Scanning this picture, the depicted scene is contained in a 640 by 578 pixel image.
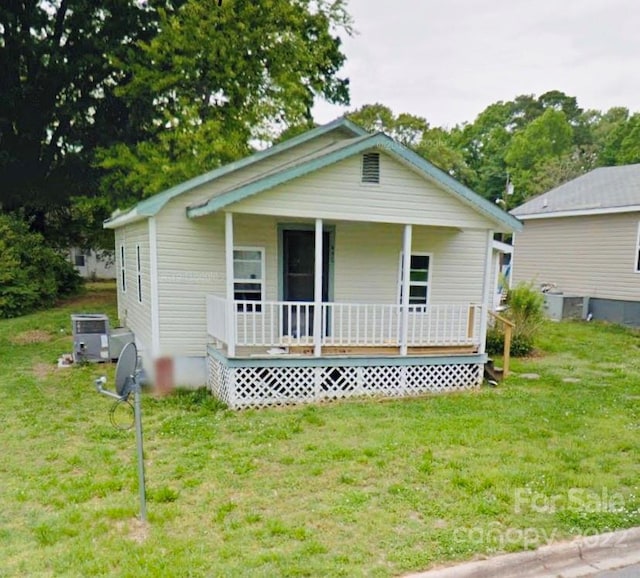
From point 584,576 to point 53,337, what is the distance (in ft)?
43.0

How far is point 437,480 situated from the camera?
4.44 m

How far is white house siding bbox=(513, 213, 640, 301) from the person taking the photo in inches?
555

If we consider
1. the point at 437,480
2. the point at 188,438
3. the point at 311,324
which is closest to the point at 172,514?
the point at 188,438

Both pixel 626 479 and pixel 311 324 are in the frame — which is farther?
pixel 311 324

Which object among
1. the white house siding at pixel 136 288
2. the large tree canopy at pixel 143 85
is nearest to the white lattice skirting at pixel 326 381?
the white house siding at pixel 136 288

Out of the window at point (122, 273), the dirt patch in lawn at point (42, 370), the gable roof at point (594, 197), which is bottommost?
the dirt patch in lawn at point (42, 370)

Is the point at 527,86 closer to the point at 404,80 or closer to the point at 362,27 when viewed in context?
the point at 404,80

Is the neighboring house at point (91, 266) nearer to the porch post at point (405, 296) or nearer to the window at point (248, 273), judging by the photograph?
the window at point (248, 273)

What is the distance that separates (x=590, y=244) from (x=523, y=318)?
677cm

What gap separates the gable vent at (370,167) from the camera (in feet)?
23.6

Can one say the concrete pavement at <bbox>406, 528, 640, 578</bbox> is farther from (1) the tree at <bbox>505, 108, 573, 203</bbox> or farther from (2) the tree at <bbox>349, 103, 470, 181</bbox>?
(1) the tree at <bbox>505, 108, 573, 203</bbox>

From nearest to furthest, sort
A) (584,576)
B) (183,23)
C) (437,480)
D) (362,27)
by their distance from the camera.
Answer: (584,576) → (437,480) → (183,23) → (362,27)

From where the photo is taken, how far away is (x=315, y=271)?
26.9ft

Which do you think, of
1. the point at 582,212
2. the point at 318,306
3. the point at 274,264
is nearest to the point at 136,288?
the point at 274,264
